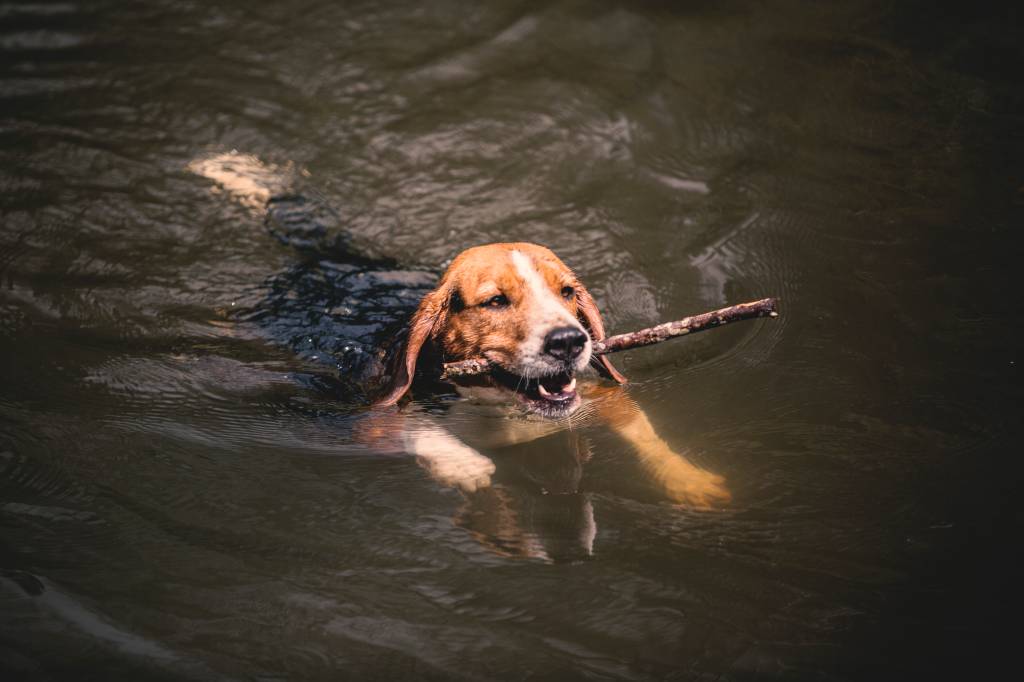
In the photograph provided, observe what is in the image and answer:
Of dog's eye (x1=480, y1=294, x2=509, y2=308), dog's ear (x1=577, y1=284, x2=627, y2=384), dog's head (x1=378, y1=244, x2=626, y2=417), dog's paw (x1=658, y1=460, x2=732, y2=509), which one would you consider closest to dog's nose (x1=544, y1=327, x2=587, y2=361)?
dog's head (x1=378, y1=244, x2=626, y2=417)

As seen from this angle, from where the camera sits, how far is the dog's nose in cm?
398

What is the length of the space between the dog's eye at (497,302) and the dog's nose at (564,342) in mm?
403

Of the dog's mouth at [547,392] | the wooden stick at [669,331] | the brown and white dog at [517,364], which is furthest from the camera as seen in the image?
the dog's mouth at [547,392]

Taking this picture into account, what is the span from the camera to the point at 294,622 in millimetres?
3240

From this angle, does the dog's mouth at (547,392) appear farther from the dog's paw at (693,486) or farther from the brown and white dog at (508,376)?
the dog's paw at (693,486)

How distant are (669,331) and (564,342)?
1.55 feet

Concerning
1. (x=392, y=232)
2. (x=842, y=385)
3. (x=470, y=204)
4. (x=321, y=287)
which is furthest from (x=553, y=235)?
(x=842, y=385)

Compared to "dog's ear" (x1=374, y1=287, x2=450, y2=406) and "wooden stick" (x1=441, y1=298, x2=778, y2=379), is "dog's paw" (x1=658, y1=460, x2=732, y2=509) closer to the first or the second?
"wooden stick" (x1=441, y1=298, x2=778, y2=379)

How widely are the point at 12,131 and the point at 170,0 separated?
2.67 meters

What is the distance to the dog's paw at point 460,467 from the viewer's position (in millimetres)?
4012

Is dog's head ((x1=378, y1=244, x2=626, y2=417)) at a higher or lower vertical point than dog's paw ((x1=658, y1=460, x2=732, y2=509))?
higher

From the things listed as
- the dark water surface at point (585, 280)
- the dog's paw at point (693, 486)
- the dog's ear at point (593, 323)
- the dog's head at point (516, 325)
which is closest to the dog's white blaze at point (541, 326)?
the dog's head at point (516, 325)

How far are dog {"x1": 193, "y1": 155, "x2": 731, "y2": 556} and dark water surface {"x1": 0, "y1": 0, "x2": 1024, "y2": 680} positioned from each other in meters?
0.08

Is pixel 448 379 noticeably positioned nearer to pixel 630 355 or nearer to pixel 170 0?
pixel 630 355
